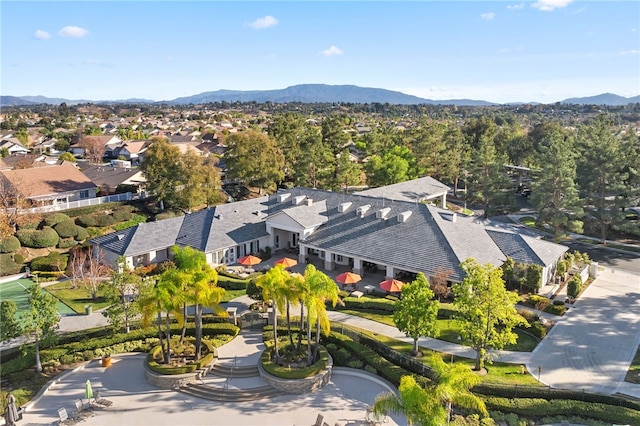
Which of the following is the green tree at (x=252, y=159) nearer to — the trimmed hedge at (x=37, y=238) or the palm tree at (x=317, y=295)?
the trimmed hedge at (x=37, y=238)

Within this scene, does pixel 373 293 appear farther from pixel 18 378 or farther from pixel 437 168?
pixel 437 168

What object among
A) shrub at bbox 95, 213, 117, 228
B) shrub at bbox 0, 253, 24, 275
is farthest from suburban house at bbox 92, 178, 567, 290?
shrub at bbox 95, 213, 117, 228

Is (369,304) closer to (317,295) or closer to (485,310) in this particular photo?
(485,310)

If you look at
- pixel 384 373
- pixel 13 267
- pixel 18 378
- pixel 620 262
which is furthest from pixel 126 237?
pixel 620 262

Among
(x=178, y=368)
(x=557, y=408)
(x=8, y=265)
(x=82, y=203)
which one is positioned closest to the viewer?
(x=557, y=408)

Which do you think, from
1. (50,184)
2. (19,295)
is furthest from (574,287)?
(50,184)
